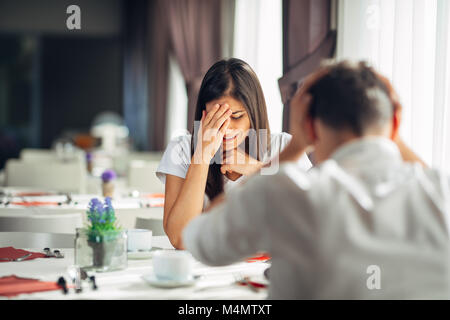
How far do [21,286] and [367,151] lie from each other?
90 centimetres

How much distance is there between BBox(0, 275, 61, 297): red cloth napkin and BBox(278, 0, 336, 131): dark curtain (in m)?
1.85

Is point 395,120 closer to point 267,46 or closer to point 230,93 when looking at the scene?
point 230,93

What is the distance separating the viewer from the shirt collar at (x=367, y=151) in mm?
1028

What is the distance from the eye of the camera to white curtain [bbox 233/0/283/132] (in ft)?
13.6

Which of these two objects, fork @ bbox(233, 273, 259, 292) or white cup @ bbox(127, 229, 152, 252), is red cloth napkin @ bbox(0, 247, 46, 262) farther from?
fork @ bbox(233, 273, 259, 292)

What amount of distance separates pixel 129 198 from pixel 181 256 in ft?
6.49

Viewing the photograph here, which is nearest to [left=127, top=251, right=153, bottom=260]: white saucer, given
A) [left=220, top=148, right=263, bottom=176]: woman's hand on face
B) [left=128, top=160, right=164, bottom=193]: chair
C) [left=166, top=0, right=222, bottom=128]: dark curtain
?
[left=220, top=148, right=263, bottom=176]: woman's hand on face

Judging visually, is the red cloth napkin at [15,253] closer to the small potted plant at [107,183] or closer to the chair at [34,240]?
the chair at [34,240]

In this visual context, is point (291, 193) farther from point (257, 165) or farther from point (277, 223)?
→ point (257, 165)

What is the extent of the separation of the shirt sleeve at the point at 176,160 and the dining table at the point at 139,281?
0.45 m

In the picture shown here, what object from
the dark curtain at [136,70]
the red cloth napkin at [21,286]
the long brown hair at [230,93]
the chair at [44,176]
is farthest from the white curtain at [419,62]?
the dark curtain at [136,70]

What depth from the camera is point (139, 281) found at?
1.54 m

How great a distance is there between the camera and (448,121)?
2.06m

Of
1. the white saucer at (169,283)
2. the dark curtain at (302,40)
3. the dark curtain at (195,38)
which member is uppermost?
the dark curtain at (195,38)
